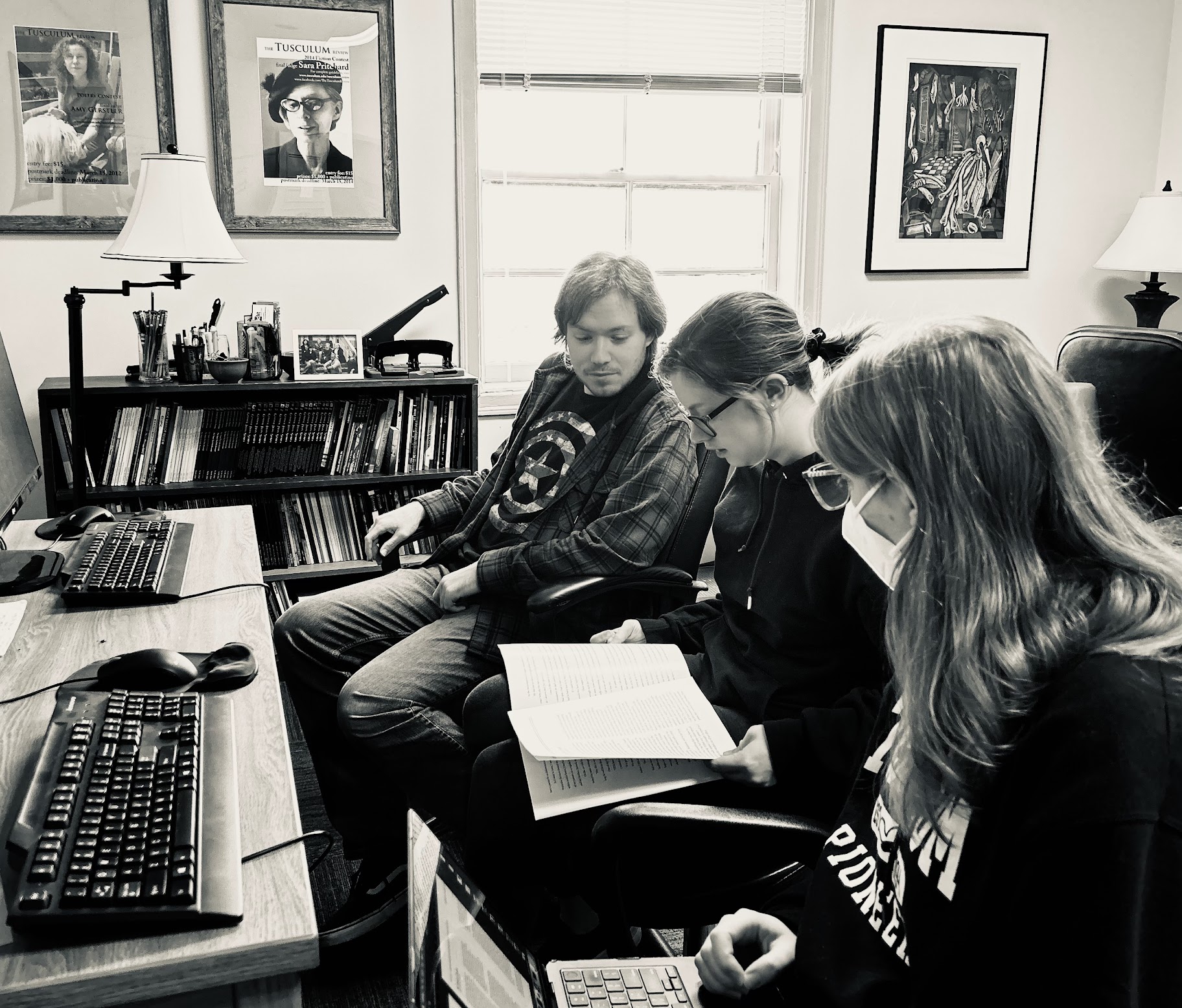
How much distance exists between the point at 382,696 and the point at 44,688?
68 centimetres

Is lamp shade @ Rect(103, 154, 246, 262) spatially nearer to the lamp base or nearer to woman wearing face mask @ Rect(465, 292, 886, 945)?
woman wearing face mask @ Rect(465, 292, 886, 945)

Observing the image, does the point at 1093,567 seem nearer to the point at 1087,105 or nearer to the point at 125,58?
the point at 125,58

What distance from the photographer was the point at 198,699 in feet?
3.93

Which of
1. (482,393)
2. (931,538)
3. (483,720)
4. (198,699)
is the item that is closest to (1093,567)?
(931,538)

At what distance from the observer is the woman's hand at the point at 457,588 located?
2.12m

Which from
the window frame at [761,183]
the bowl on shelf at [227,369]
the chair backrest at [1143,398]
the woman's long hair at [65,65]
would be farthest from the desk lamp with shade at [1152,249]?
the woman's long hair at [65,65]

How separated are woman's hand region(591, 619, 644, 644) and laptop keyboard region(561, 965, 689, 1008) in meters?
0.75

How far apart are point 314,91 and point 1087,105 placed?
2.85 meters

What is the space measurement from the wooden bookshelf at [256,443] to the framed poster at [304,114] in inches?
22.5

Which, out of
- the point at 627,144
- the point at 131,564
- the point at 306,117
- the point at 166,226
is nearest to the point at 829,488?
the point at 131,564

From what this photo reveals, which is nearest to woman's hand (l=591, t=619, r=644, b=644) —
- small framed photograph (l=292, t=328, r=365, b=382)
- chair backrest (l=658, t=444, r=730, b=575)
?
chair backrest (l=658, t=444, r=730, b=575)

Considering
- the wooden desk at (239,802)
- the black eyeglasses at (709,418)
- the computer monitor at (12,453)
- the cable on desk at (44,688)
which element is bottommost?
the wooden desk at (239,802)

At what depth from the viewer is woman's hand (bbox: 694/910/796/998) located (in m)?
1.02

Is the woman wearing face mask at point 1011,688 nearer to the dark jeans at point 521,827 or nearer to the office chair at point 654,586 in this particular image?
the dark jeans at point 521,827
